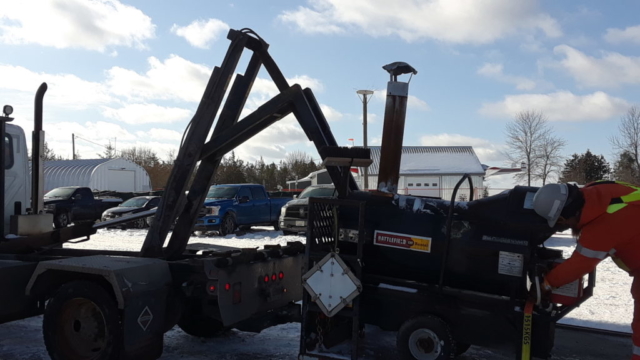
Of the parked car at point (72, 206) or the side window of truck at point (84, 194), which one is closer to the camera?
the parked car at point (72, 206)

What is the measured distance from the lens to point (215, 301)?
5.33 meters

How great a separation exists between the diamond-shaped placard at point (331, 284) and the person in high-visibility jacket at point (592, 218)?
1651mm

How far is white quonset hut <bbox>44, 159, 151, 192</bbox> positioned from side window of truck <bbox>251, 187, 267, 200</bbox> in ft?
96.8

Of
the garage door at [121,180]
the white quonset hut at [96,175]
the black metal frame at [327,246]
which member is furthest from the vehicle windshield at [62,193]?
the garage door at [121,180]

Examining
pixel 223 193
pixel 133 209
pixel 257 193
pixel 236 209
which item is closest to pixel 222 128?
pixel 236 209

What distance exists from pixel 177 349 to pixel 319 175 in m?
39.7

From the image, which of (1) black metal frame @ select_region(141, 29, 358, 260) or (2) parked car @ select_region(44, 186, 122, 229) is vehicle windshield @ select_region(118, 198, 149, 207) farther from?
(1) black metal frame @ select_region(141, 29, 358, 260)

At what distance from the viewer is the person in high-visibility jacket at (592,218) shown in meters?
4.19

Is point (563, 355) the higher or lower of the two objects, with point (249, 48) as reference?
lower

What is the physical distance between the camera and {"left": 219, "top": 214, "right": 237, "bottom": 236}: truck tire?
18048 mm

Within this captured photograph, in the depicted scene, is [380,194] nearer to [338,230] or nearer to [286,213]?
[338,230]

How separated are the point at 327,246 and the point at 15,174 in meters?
4.55

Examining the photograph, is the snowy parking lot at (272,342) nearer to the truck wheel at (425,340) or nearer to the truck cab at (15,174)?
the truck wheel at (425,340)

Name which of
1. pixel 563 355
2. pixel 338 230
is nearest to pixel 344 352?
pixel 338 230
